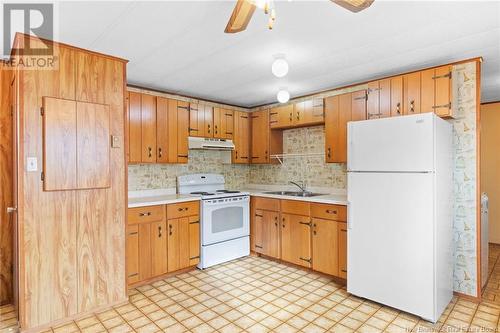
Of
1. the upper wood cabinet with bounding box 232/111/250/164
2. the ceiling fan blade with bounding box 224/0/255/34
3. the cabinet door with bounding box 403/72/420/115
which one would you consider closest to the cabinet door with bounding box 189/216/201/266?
the upper wood cabinet with bounding box 232/111/250/164

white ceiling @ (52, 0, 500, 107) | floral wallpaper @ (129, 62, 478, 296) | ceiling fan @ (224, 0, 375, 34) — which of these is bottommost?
floral wallpaper @ (129, 62, 478, 296)

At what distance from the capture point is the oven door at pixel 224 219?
383 cm

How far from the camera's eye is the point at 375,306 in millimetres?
2785

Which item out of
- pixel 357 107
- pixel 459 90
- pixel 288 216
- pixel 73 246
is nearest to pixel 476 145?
pixel 459 90

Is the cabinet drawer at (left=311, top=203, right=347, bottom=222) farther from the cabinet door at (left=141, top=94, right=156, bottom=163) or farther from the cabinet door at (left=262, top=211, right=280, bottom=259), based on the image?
the cabinet door at (left=141, top=94, right=156, bottom=163)

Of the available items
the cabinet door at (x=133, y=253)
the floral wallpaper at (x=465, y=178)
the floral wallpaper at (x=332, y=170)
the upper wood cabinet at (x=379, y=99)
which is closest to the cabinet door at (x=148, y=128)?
the floral wallpaper at (x=332, y=170)

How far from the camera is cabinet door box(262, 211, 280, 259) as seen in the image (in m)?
3.99

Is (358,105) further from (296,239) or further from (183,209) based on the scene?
(183,209)

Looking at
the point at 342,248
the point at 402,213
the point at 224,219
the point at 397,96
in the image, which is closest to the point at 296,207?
the point at 342,248

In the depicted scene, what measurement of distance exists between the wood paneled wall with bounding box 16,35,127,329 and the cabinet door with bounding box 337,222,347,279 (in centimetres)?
225

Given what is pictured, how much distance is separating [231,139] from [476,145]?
3.04 m

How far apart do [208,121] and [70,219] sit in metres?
2.31

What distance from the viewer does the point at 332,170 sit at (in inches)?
161

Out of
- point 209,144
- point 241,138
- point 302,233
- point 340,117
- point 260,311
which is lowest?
point 260,311
